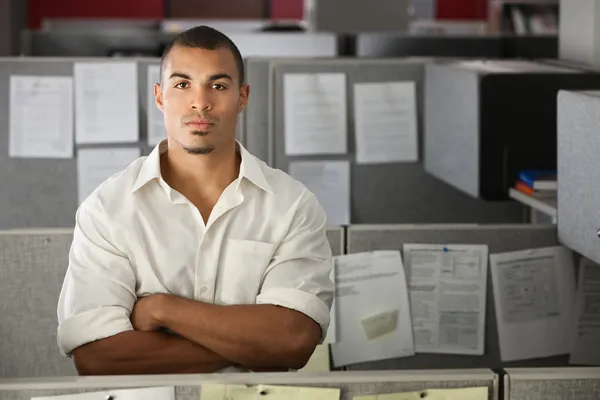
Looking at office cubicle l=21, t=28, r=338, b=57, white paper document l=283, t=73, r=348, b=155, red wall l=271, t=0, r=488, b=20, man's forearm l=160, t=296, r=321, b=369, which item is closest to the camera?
man's forearm l=160, t=296, r=321, b=369

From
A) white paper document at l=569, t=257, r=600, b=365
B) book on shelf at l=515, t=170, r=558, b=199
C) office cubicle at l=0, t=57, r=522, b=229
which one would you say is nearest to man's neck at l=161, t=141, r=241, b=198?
white paper document at l=569, t=257, r=600, b=365

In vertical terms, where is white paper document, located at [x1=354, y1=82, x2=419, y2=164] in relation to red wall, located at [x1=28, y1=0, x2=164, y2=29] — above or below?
below

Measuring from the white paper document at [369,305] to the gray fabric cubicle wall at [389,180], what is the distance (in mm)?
893

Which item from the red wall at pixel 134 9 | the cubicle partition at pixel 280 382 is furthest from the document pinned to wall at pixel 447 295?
the red wall at pixel 134 9

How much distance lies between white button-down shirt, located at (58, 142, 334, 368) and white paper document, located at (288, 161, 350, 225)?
4.60ft

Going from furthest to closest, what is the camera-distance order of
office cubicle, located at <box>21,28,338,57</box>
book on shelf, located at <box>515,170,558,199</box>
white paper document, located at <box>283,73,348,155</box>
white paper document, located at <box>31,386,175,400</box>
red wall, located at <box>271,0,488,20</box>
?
red wall, located at <box>271,0,488,20</box> → office cubicle, located at <box>21,28,338,57</box> → white paper document, located at <box>283,73,348,155</box> → book on shelf, located at <box>515,170,558,199</box> → white paper document, located at <box>31,386,175,400</box>

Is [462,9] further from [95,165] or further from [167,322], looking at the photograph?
[167,322]

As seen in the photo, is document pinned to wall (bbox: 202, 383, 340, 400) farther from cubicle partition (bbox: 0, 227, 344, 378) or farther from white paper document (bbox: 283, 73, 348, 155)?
white paper document (bbox: 283, 73, 348, 155)

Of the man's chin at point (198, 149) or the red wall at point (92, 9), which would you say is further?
the red wall at point (92, 9)

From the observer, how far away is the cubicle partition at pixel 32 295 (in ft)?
6.99

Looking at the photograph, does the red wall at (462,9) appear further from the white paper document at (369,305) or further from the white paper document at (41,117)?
the white paper document at (369,305)

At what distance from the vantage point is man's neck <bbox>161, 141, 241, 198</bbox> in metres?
1.64

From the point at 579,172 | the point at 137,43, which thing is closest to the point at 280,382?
the point at 579,172

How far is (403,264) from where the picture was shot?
2.22 m
